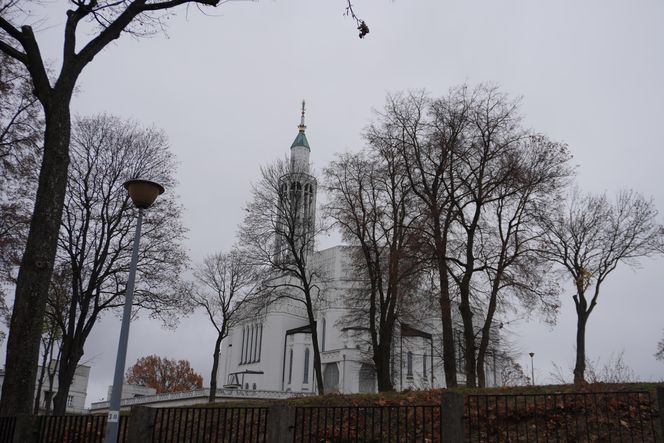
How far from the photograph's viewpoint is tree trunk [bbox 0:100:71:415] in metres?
10.4

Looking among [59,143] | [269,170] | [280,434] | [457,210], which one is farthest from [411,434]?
[269,170]

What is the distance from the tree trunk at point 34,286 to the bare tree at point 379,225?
550 inches

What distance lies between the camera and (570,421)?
428 inches

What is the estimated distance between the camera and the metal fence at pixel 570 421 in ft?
31.9

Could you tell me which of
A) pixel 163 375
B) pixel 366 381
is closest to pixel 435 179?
pixel 366 381

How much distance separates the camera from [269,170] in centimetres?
2978

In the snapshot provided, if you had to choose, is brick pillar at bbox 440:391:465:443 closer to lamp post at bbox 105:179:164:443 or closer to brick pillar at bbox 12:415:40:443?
lamp post at bbox 105:179:164:443

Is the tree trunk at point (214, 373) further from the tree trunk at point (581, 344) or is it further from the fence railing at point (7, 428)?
the fence railing at point (7, 428)

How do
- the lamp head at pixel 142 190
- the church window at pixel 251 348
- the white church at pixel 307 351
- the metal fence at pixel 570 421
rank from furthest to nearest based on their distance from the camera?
the church window at pixel 251 348
the white church at pixel 307 351
the lamp head at pixel 142 190
the metal fence at pixel 570 421

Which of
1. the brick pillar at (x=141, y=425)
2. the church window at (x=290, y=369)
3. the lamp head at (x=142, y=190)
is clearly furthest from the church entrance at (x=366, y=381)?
the lamp head at (x=142, y=190)

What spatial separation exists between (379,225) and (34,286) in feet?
57.4

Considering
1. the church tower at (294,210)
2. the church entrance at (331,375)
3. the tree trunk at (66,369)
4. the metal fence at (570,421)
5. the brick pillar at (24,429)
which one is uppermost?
the church tower at (294,210)

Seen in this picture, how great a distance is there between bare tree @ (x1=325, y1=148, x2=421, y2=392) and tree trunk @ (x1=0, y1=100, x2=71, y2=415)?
13960 millimetres

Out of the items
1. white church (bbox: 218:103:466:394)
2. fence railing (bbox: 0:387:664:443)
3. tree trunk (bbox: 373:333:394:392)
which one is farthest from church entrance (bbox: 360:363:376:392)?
fence railing (bbox: 0:387:664:443)
